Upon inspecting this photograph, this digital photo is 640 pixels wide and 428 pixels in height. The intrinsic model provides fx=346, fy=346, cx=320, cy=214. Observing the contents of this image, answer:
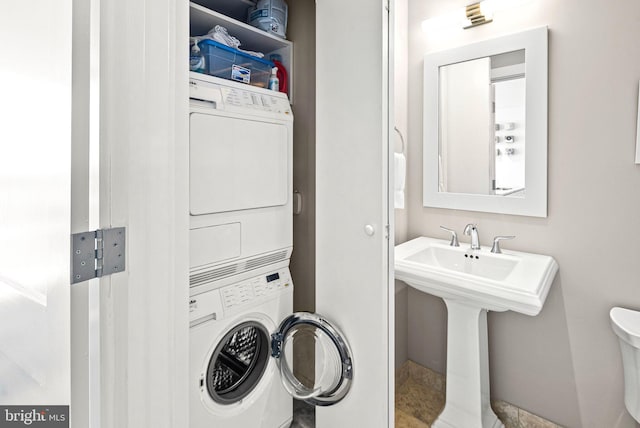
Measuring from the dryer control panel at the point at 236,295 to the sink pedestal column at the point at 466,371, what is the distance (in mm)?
828

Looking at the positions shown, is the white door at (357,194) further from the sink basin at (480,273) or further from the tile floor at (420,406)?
the tile floor at (420,406)

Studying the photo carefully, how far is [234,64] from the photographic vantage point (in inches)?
62.7

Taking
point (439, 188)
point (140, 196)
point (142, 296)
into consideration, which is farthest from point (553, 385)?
point (140, 196)

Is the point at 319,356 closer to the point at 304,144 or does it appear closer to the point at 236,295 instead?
the point at 236,295

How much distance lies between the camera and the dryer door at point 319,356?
1.50m

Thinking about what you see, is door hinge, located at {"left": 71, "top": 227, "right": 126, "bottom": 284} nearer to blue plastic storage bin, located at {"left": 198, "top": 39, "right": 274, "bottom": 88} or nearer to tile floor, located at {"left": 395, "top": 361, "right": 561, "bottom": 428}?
blue plastic storage bin, located at {"left": 198, "top": 39, "right": 274, "bottom": 88}

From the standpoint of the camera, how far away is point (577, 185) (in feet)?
5.25

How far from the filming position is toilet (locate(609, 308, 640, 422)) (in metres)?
Answer: 1.30

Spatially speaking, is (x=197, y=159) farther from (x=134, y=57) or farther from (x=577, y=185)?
(x=577, y=185)

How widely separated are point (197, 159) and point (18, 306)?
0.69 m

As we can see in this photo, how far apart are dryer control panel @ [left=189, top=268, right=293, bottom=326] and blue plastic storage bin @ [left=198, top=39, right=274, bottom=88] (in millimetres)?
928

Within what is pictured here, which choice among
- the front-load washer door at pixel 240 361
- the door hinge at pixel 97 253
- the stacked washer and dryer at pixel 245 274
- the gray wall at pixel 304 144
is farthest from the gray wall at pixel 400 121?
the door hinge at pixel 97 253

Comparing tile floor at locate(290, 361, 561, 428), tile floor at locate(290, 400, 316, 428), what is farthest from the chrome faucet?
tile floor at locate(290, 400, 316, 428)

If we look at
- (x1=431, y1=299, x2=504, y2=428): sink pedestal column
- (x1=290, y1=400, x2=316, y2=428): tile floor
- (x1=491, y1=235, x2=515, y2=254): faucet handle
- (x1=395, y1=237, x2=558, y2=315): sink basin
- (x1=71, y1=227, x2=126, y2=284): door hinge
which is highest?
(x1=71, y1=227, x2=126, y2=284): door hinge
